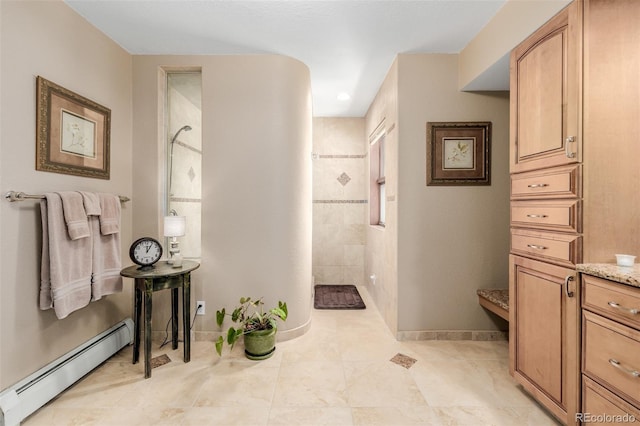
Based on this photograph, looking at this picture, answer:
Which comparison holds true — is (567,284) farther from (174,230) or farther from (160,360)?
(160,360)

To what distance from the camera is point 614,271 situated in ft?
4.17

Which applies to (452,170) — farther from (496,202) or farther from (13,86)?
(13,86)

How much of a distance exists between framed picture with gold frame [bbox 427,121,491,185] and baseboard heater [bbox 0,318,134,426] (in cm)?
289

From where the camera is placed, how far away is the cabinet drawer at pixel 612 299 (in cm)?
117

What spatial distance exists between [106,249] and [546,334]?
9.45 feet

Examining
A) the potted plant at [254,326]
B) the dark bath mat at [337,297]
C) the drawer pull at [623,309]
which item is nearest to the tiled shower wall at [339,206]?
the dark bath mat at [337,297]

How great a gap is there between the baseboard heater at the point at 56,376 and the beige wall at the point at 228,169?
375mm

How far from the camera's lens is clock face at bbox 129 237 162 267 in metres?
2.12

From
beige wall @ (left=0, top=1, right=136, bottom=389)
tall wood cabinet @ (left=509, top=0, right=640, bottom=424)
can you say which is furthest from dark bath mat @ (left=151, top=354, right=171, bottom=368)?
tall wood cabinet @ (left=509, top=0, right=640, bottom=424)

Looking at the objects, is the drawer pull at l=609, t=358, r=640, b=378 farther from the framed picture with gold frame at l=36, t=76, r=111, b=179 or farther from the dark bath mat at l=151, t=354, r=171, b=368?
the framed picture with gold frame at l=36, t=76, r=111, b=179

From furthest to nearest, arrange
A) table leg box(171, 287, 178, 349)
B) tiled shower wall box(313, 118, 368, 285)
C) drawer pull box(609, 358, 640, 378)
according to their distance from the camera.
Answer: tiled shower wall box(313, 118, 368, 285) → table leg box(171, 287, 178, 349) → drawer pull box(609, 358, 640, 378)

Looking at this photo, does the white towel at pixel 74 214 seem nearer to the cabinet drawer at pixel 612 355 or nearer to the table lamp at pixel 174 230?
the table lamp at pixel 174 230

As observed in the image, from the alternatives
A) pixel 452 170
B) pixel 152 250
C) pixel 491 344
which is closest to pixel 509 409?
pixel 491 344

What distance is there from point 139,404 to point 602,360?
243 centimetres
